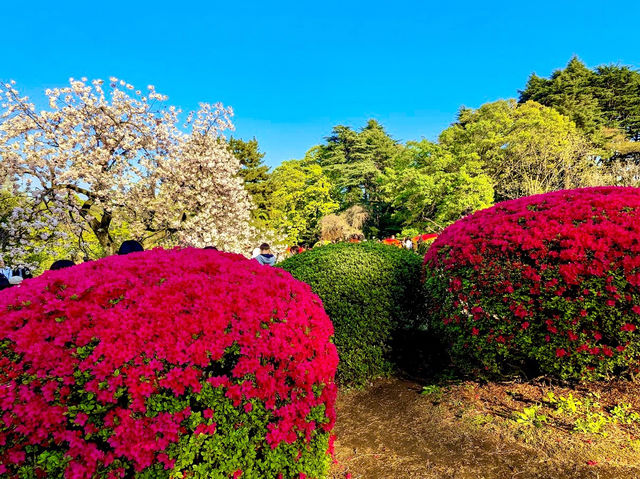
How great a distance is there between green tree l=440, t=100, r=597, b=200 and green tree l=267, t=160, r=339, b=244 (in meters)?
14.4

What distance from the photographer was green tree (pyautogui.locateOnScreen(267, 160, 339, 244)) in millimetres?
35688

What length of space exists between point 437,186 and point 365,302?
72.8 feet

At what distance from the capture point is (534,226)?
4023 millimetres

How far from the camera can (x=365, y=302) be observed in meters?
5.06

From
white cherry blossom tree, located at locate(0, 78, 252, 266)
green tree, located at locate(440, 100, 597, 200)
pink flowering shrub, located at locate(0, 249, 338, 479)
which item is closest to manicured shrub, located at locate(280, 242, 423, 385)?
pink flowering shrub, located at locate(0, 249, 338, 479)

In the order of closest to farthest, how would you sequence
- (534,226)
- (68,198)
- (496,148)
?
Result: (534,226) → (68,198) → (496,148)

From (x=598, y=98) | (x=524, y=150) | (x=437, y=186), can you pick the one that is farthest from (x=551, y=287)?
(x=598, y=98)

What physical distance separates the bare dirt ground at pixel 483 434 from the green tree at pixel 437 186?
18.4m

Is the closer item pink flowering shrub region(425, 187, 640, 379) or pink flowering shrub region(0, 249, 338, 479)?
pink flowering shrub region(0, 249, 338, 479)

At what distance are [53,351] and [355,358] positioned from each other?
148 inches

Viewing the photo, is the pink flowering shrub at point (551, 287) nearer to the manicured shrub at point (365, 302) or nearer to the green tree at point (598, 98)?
the manicured shrub at point (365, 302)

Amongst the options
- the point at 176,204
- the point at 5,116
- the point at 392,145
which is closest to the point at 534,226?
the point at 176,204

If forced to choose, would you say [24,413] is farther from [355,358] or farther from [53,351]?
[355,358]

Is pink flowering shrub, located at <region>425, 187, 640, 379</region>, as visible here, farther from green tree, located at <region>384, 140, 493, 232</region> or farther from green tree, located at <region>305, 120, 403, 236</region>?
green tree, located at <region>305, 120, 403, 236</region>
